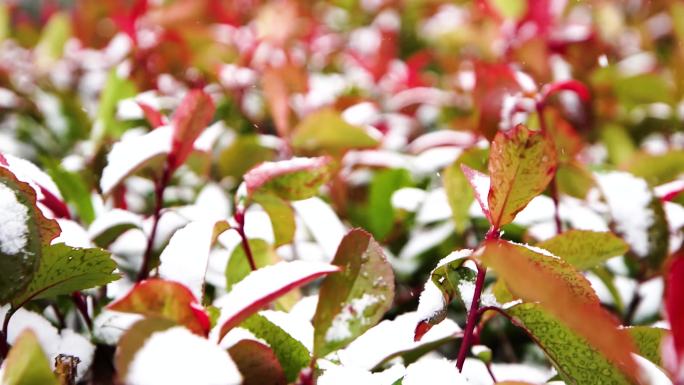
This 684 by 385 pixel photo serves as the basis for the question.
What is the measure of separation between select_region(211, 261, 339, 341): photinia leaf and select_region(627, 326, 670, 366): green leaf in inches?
12.6

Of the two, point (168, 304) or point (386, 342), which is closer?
point (168, 304)

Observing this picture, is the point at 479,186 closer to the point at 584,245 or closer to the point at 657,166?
the point at 584,245

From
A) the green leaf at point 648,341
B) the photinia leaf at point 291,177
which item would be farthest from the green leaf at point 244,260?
the green leaf at point 648,341

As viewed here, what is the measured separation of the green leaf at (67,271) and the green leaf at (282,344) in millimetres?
140

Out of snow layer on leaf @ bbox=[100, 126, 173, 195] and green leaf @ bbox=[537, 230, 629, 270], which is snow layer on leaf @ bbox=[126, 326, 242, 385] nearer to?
snow layer on leaf @ bbox=[100, 126, 173, 195]

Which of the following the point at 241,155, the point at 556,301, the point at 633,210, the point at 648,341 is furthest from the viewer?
the point at 241,155

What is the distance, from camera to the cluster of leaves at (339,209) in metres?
0.58

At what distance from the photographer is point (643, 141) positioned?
183 centimetres

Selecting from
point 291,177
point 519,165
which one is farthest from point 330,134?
point 519,165

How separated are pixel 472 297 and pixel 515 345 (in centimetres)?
58

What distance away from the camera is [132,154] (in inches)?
→ 31.4

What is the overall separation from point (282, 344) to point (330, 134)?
61 cm

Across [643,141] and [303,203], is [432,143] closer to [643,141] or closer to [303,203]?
[303,203]

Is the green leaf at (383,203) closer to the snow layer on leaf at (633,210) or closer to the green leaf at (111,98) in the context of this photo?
the snow layer on leaf at (633,210)
